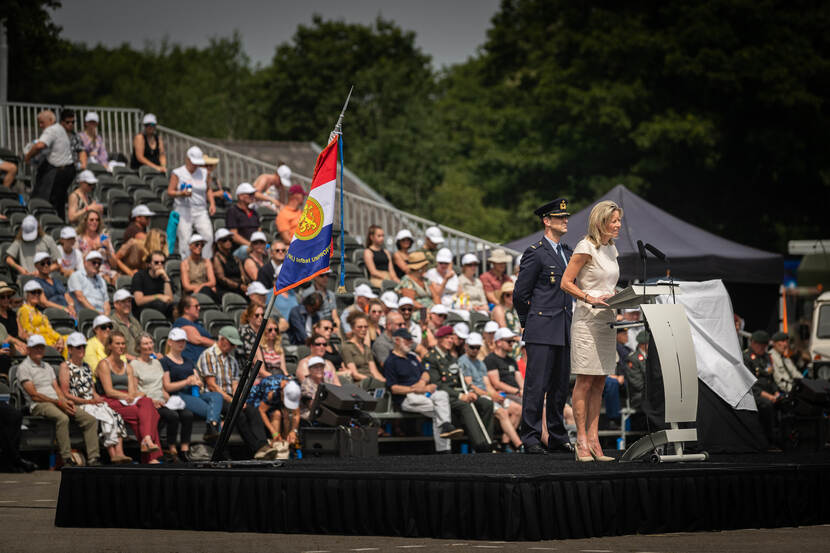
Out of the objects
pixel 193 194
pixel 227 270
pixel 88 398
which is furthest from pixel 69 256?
pixel 88 398

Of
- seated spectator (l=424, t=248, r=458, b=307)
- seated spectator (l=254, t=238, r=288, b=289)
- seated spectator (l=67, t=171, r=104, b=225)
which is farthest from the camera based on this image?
seated spectator (l=424, t=248, r=458, b=307)

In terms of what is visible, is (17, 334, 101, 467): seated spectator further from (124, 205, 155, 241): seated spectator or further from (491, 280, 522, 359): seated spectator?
(491, 280, 522, 359): seated spectator

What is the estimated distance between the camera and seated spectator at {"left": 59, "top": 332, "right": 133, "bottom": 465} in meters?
13.9

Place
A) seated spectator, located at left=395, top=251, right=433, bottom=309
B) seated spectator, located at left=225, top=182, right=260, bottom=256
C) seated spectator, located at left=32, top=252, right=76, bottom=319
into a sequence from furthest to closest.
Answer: seated spectator, located at left=225, top=182, right=260, bottom=256, seated spectator, located at left=395, top=251, right=433, bottom=309, seated spectator, located at left=32, top=252, right=76, bottom=319

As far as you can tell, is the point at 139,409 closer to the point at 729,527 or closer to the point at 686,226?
the point at 729,527

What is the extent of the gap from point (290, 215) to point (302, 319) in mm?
2655

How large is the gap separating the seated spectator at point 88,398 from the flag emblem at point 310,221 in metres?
4.94

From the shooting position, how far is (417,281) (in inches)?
733

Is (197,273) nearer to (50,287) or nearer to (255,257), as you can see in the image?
(255,257)

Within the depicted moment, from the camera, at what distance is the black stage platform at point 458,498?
848cm

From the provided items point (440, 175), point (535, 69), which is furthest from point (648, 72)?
point (440, 175)

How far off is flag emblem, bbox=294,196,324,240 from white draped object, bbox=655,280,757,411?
435 centimetres

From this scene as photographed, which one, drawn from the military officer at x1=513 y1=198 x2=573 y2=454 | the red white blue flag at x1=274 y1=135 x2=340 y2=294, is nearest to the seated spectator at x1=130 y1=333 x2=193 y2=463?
the military officer at x1=513 y1=198 x2=573 y2=454

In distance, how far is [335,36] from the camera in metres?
54.6
